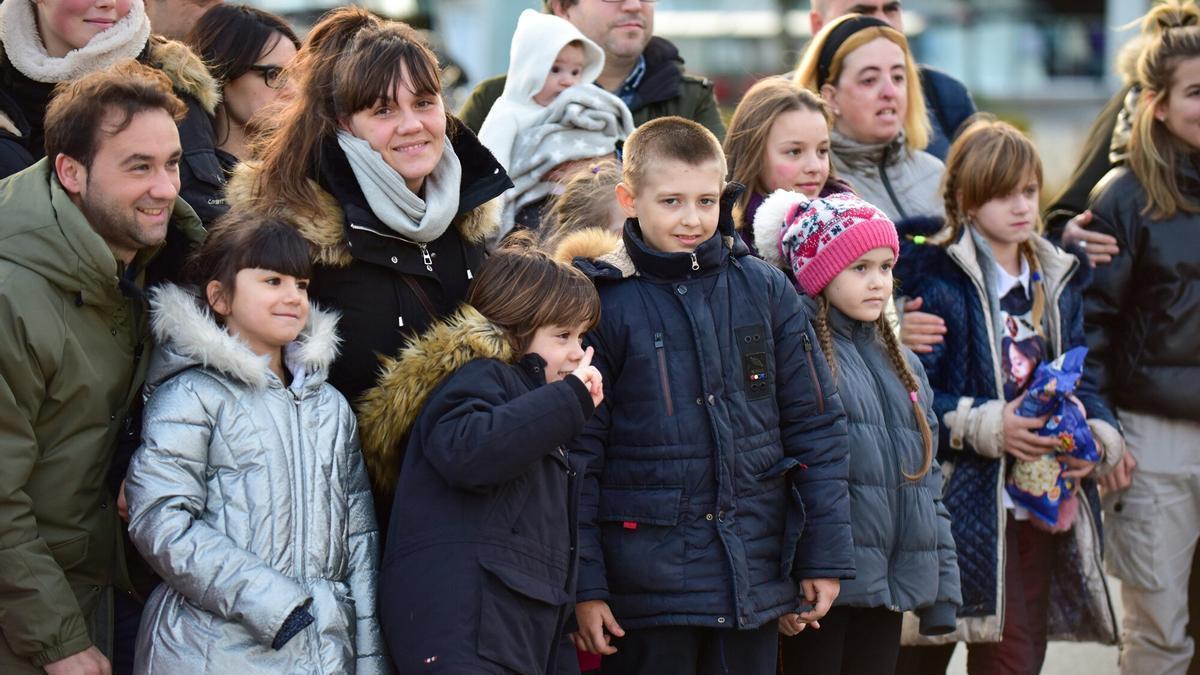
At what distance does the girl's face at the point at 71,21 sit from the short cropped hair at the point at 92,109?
0.75 metres

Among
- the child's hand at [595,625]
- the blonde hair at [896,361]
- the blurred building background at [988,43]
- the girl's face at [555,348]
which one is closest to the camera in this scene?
the girl's face at [555,348]

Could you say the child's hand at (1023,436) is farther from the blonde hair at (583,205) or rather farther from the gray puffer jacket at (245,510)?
the gray puffer jacket at (245,510)

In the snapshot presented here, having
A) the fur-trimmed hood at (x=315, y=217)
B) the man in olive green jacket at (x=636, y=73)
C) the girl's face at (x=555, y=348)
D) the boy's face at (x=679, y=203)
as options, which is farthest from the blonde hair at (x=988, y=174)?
the fur-trimmed hood at (x=315, y=217)

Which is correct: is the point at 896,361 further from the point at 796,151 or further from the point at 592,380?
the point at 592,380

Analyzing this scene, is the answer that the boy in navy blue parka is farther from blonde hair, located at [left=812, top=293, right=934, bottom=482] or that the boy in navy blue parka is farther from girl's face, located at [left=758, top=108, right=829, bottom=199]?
girl's face, located at [left=758, top=108, right=829, bottom=199]

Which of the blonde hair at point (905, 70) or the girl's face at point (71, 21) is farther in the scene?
the blonde hair at point (905, 70)

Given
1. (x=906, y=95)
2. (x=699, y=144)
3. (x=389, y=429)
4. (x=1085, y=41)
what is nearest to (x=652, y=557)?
(x=389, y=429)

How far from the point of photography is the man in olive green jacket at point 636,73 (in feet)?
19.4

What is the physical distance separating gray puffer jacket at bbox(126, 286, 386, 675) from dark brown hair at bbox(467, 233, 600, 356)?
1.42 feet

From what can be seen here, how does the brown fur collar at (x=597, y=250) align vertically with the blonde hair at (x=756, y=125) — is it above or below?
below

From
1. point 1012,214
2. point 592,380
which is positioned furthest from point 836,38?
point 592,380

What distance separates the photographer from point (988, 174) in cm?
530

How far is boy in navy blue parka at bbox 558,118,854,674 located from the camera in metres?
3.97

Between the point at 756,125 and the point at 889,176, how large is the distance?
0.93m
